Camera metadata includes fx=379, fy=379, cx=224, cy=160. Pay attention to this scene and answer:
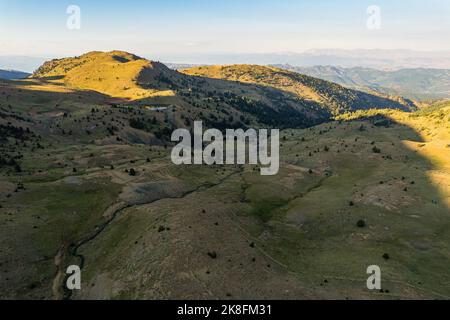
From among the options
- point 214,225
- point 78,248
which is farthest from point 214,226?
point 78,248

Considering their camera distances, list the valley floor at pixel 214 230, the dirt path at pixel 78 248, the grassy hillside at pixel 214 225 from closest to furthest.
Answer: the valley floor at pixel 214 230 < the grassy hillside at pixel 214 225 < the dirt path at pixel 78 248

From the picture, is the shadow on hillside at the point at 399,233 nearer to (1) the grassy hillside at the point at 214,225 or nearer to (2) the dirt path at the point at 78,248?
(1) the grassy hillside at the point at 214,225

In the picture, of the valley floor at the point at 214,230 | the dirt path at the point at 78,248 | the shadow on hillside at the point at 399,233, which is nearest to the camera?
the valley floor at the point at 214,230

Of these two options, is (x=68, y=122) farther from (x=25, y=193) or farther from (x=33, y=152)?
(x=25, y=193)

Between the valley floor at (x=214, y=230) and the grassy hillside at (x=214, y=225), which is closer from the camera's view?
the valley floor at (x=214, y=230)

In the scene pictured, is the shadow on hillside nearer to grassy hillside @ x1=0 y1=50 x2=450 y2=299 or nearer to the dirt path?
grassy hillside @ x1=0 y1=50 x2=450 y2=299

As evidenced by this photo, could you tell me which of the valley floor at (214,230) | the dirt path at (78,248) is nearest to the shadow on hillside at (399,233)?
the valley floor at (214,230)

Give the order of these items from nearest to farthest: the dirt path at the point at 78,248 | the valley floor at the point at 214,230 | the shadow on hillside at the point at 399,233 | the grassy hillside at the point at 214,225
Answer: the valley floor at the point at 214,230
the grassy hillside at the point at 214,225
the dirt path at the point at 78,248
the shadow on hillside at the point at 399,233

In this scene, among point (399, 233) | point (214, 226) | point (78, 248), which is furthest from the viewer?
point (399, 233)

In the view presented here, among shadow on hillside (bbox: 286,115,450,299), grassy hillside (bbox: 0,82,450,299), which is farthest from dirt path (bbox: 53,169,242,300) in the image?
shadow on hillside (bbox: 286,115,450,299)

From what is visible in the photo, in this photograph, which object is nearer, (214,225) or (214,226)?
(214,226)

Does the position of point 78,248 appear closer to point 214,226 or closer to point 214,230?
A: point 214,230

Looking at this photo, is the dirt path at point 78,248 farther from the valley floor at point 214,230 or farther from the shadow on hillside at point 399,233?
the shadow on hillside at point 399,233
